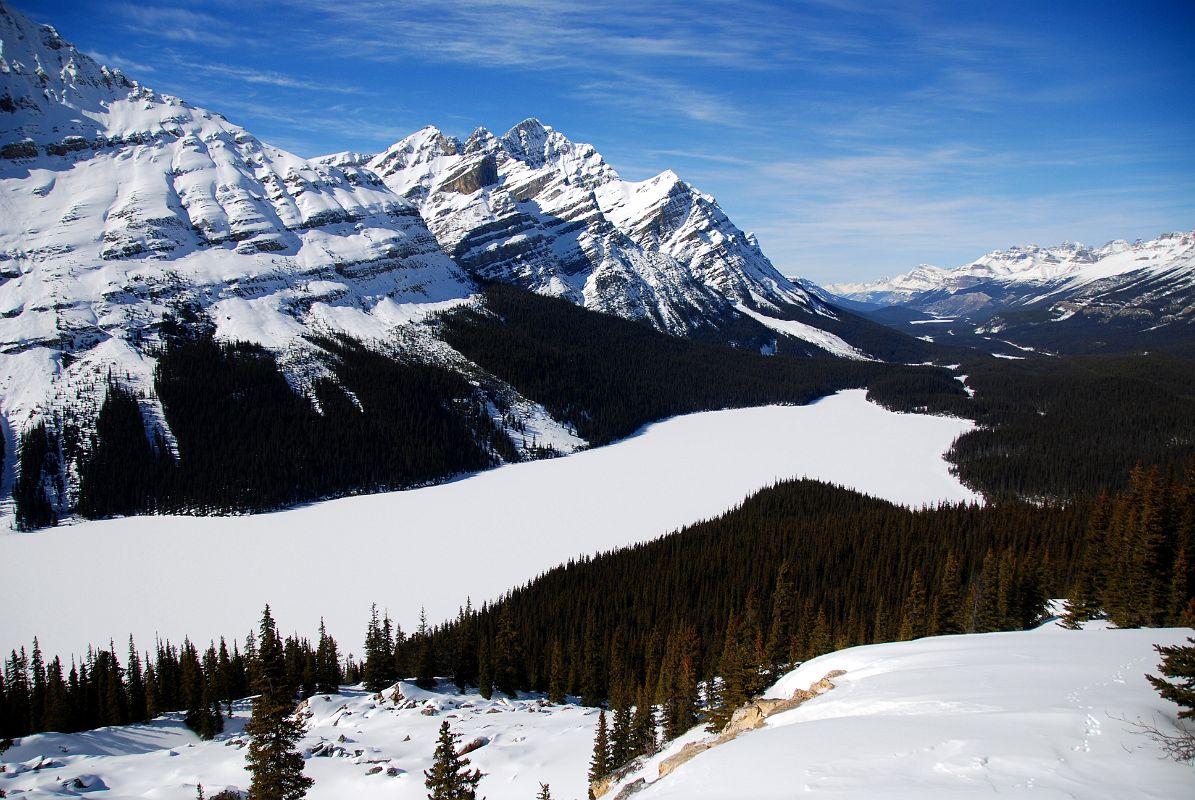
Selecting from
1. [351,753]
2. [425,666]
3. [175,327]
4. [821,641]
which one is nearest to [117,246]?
[175,327]

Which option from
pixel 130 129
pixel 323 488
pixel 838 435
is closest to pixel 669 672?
pixel 323 488

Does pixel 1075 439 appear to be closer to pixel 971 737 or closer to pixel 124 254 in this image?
pixel 971 737

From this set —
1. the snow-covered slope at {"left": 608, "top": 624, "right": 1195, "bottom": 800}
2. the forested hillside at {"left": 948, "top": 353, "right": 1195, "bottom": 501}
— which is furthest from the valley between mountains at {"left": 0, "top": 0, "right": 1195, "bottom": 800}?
the forested hillside at {"left": 948, "top": 353, "right": 1195, "bottom": 501}

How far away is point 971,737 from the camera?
53.6ft

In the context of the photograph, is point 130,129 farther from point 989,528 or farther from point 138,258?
point 989,528

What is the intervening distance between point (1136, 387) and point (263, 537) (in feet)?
727

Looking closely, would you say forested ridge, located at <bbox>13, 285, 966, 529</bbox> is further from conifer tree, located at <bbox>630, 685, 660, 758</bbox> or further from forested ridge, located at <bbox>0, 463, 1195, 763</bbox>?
conifer tree, located at <bbox>630, 685, 660, 758</bbox>

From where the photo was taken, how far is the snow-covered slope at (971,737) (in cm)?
1364

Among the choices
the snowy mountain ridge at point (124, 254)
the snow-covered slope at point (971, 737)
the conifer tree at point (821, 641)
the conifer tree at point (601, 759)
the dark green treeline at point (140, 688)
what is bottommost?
the dark green treeline at point (140, 688)

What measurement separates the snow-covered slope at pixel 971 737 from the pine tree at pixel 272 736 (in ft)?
45.6

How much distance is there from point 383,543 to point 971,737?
8750 centimetres

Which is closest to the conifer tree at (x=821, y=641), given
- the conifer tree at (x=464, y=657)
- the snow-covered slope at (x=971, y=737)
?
the snow-covered slope at (x=971, y=737)

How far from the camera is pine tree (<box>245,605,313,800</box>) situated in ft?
80.5

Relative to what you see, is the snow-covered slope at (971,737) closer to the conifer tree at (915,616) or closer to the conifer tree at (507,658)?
the conifer tree at (915,616)
